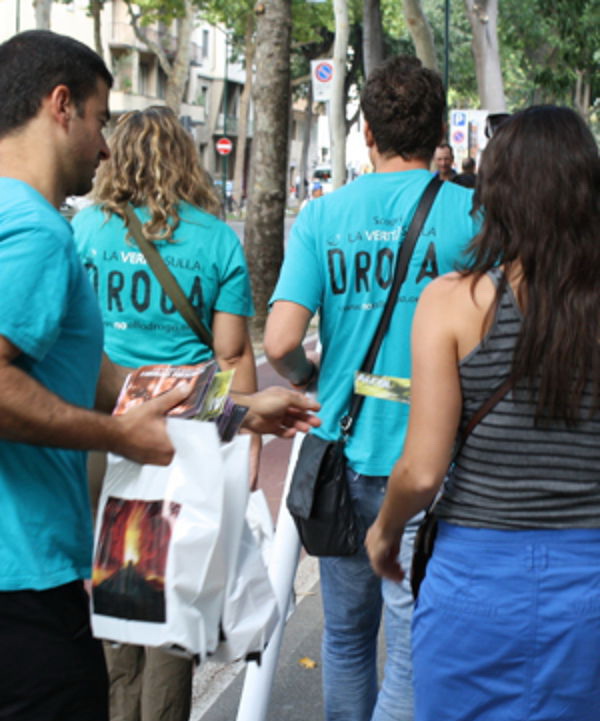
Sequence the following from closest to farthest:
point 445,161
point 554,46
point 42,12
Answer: point 445,161
point 554,46
point 42,12

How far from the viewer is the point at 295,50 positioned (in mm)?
47031

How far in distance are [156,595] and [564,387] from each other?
0.84 metres

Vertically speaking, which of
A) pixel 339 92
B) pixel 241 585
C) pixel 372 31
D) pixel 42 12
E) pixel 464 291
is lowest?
pixel 241 585

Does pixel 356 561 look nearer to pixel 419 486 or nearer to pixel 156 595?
pixel 419 486

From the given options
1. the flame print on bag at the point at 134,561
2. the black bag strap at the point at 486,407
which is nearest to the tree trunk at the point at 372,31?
the black bag strap at the point at 486,407

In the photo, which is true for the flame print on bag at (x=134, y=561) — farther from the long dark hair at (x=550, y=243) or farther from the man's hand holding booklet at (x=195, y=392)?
the long dark hair at (x=550, y=243)

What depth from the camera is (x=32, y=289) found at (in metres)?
2.01

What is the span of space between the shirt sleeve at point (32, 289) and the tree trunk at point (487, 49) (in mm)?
16478

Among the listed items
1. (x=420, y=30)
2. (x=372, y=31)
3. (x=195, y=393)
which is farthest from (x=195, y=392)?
(x=372, y=31)

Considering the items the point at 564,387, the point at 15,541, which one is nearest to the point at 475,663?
the point at 564,387

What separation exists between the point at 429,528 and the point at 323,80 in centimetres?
1838

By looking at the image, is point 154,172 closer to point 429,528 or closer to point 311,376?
point 311,376

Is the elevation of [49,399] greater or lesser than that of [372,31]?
lesser

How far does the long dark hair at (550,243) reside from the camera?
2.14 meters
